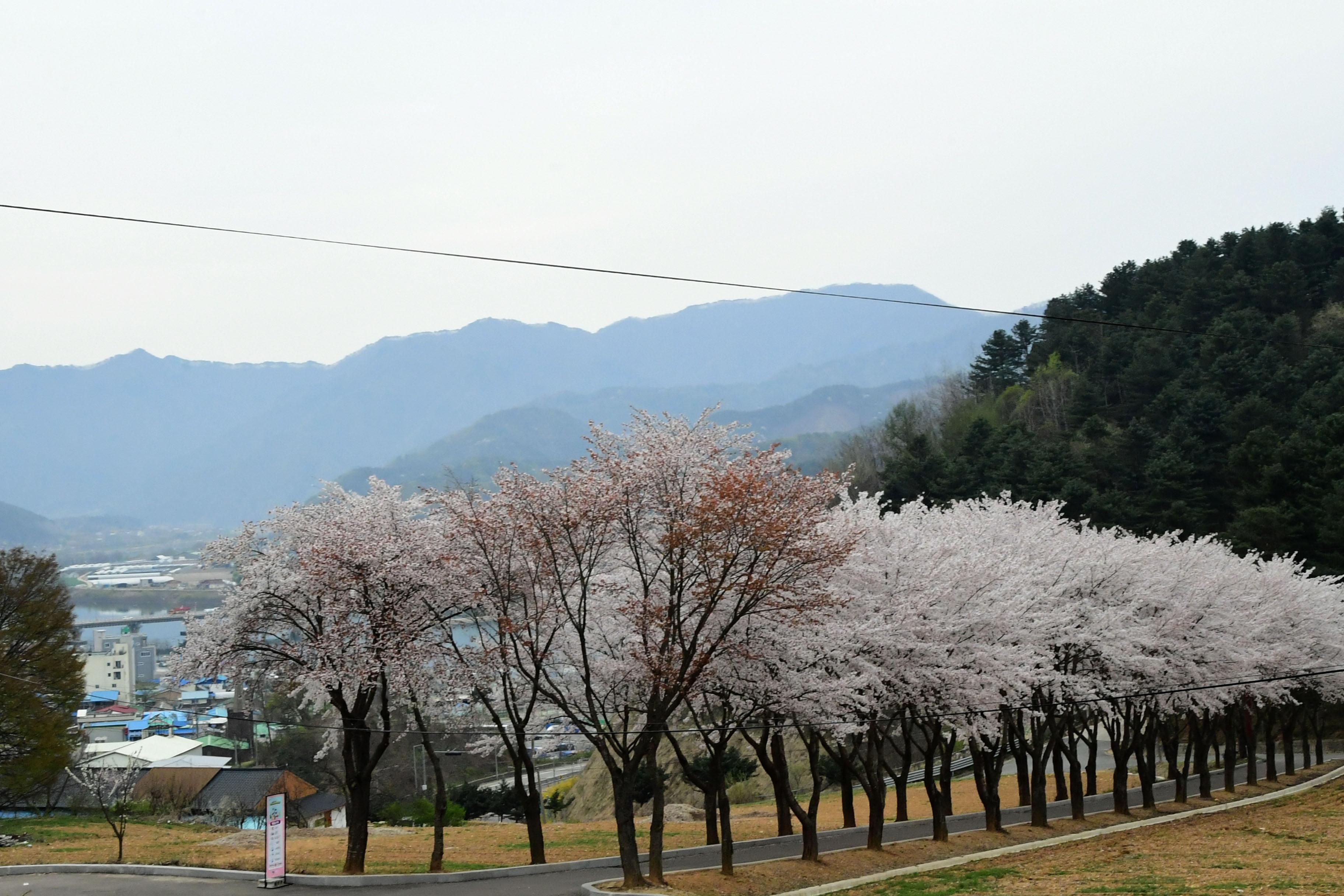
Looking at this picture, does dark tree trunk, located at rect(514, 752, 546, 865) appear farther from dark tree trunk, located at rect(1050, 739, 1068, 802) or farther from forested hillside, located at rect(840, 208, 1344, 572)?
forested hillside, located at rect(840, 208, 1344, 572)

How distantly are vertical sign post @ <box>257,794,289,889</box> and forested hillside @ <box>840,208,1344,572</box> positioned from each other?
4452 cm

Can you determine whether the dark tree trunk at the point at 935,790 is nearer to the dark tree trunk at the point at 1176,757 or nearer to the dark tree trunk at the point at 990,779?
the dark tree trunk at the point at 990,779

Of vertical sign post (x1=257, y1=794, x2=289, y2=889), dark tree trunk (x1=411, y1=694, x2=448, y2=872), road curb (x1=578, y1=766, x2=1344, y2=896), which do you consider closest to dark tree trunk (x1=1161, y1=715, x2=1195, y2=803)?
road curb (x1=578, y1=766, x2=1344, y2=896)

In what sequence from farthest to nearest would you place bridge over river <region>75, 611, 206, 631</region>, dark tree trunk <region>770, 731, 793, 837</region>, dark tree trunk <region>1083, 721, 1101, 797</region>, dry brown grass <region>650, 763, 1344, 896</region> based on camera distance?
1. bridge over river <region>75, 611, 206, 631</region>
2. dark tree trunk <region>1083, 721, 1101, 797</region>
3. dark tree trunk <region>770, 731, 793, 837</region>
4. dry brown grass <region>650, 763, 1344, 896</region>

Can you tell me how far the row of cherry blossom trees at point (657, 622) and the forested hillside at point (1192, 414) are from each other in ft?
94.2

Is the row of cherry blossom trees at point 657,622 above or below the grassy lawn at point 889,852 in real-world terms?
above

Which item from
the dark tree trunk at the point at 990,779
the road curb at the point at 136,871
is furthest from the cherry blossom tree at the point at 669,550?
the dark tree trunk at the point at 990,779

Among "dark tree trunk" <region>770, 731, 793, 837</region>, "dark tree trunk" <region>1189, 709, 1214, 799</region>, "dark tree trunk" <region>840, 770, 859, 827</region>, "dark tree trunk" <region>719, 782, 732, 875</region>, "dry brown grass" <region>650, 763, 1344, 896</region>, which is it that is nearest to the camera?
"dry brown grass" <region>650, 763, 1344, 896</region>

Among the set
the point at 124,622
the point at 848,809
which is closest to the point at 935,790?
the point at 848,809

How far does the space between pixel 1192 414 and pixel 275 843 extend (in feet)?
184

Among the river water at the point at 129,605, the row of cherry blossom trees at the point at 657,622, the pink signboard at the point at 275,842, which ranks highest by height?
the river water at the point at 129,605

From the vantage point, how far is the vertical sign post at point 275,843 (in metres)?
20.0

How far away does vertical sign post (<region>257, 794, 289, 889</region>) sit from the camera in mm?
20016

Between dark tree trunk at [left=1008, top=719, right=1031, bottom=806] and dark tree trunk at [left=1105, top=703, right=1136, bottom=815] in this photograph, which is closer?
dark tree trunk at [left=1105, top=703, right=1136, bottom=815]
